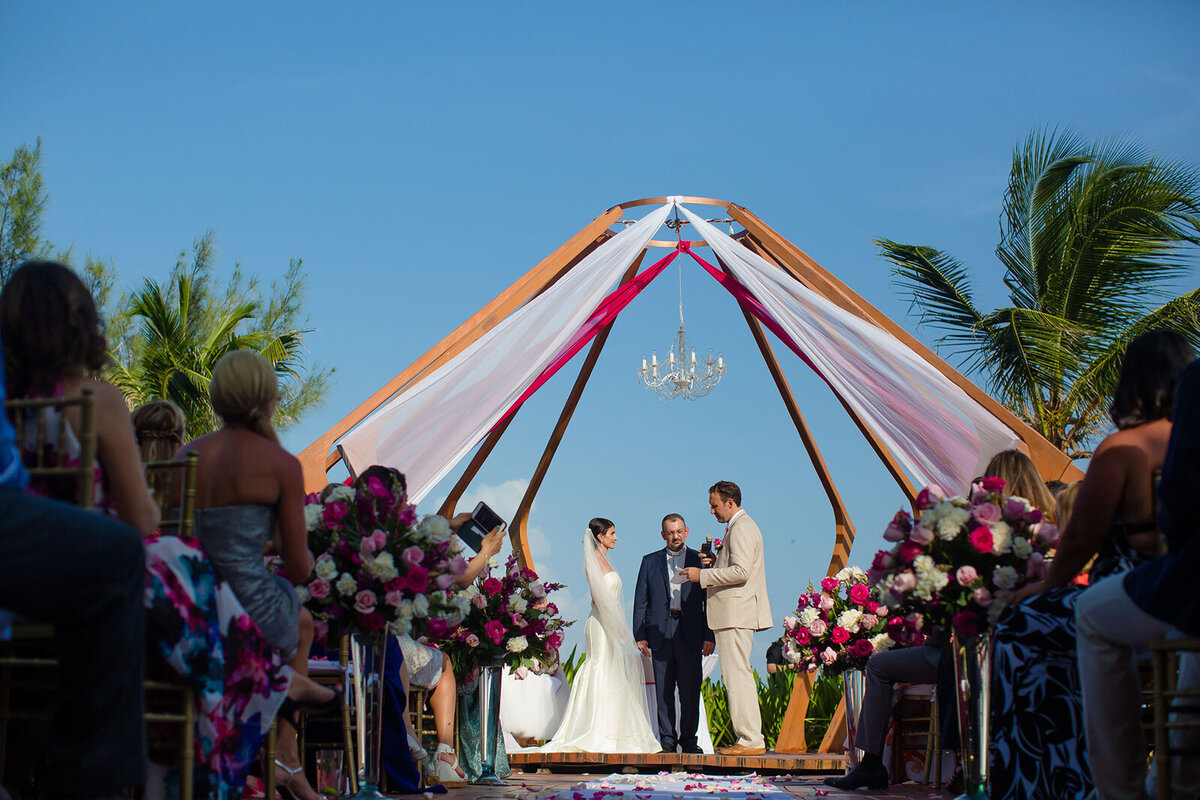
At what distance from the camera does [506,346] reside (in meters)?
7.49

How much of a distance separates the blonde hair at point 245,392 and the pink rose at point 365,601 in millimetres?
1078

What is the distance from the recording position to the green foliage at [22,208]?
1639cm

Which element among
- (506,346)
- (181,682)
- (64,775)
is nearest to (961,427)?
(506,346)

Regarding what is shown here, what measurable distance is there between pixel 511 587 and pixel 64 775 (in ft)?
16.6

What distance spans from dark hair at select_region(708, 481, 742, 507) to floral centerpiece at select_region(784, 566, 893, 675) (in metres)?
1.81

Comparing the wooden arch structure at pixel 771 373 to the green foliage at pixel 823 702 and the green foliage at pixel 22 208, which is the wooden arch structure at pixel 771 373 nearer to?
the green foliage at pixel 823 702

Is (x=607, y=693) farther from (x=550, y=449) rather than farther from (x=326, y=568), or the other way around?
(x=326, y=568)

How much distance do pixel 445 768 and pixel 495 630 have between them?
0.80 m

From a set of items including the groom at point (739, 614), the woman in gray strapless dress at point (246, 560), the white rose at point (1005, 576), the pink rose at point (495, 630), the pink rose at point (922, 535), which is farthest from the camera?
the groom at point (739, 614)

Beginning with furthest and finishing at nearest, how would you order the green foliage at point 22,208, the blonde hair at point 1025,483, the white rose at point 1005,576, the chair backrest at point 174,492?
the green foliage at point 22,208, the blonde hair at point 1025,483, the white rose at point 1005,576, the chair backrest at point 174,492

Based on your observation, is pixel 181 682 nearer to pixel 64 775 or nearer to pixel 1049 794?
pixel 64 775

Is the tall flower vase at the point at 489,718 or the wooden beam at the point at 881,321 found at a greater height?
the wooden beam at the point at 881,321

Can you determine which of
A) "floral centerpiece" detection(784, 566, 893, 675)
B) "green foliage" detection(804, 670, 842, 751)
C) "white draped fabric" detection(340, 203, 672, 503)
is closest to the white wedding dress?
"floral centerpiece" detection(784, 566, 893, 675)

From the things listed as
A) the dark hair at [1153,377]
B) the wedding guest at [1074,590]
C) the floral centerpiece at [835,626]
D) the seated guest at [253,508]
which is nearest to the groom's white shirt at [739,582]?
the floral centerpiece at [835,626]
